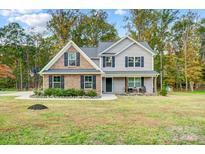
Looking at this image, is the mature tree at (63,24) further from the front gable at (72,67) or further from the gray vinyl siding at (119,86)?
the gray vinyl siding at (119,86)

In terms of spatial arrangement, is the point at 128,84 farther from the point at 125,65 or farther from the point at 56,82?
the point at 56,82

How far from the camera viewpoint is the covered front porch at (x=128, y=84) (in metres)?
14.2

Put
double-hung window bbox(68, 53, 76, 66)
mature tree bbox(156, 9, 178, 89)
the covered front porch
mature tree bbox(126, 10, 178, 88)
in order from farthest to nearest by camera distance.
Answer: mature tree bbox(156, 9, 178, 89) → the covered front porch → mature tree bbox(126, 10, 178, 88) → double-hung window bbox(68, 53, 76, 66)

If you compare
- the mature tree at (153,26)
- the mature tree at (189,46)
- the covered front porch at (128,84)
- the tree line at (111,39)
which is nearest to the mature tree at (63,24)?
the tree line at (111,39)

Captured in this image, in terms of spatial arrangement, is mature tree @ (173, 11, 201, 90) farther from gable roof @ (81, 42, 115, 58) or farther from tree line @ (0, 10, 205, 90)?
gable roof @ (81, 42, 115, 58)

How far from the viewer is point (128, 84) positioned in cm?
1427

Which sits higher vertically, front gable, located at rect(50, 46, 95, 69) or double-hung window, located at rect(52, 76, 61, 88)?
front gable, located at rect(50, 46, 95, 69)

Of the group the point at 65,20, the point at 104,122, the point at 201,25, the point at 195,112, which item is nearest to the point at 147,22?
the point at 201,25

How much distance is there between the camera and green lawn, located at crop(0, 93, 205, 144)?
504 centimetres

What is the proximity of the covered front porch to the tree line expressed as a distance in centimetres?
180

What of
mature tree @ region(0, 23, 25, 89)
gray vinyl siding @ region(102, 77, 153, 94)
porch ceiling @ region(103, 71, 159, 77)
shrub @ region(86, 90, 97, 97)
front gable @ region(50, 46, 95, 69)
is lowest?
shrub @ region(86, 90, 97, 97)

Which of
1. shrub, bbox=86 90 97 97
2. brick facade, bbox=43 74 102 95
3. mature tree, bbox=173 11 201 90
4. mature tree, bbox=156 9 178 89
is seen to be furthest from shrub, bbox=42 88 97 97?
mature tree, bbox=173 11 201 90

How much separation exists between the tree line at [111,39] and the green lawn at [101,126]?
4.47m

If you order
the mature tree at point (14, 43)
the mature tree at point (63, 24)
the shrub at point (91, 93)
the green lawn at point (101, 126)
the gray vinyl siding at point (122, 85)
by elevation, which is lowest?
the green lawn at point (101, 126)
